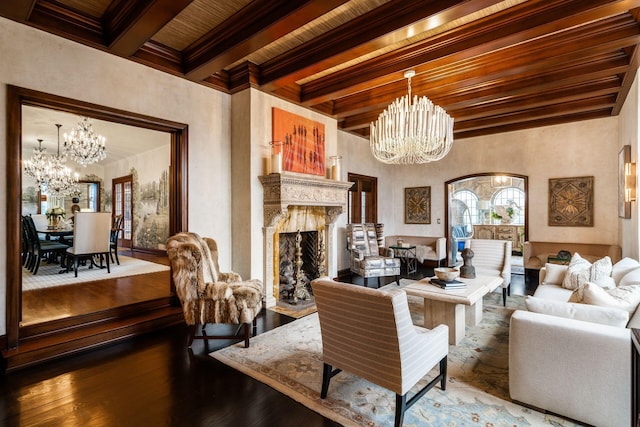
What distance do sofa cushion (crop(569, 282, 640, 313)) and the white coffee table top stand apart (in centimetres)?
88

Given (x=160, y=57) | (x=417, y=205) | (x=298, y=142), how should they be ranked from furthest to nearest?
(x=417, y=205)
(x=298, y=142)
(x=160, y=57)

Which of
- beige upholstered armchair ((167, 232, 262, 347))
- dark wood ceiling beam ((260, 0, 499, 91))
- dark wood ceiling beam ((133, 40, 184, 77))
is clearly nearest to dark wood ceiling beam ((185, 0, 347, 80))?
dark wood ceiling beam ((133, 40, 184, 77))

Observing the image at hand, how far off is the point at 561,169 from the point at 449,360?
5.29 m

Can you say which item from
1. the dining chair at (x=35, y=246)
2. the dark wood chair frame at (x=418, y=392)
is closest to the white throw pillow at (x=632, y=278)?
the dark wood chair frame at (x=418, y=392)

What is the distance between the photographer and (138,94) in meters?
3.53

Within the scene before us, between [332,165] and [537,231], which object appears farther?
[537,231]

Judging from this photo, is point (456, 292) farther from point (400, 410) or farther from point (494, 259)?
point (494, 259)

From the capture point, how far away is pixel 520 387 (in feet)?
6.85

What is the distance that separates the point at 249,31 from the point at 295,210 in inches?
102

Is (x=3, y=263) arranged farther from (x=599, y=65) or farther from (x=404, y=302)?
(x=599, y=65)

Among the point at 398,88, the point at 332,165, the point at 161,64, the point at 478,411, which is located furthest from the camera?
the point at 332,165

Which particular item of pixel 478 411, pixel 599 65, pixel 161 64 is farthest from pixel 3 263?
pixel 599 65

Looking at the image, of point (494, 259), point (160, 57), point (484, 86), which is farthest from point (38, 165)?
point (494, 259)

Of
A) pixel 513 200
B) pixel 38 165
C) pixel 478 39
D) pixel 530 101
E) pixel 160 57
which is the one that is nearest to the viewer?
pixel 478 39
